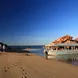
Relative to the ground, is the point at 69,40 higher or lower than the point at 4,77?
higher

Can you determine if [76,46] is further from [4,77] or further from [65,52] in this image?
[4,77]

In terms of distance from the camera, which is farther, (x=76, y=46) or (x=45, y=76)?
(x=76, y=46)

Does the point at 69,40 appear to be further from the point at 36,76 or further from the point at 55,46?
the point at 36,76

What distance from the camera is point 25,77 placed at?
11.6 meters

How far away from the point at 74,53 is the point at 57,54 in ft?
19.4

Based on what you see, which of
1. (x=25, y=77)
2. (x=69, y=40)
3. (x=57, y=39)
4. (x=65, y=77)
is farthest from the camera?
(x=57, y=39)

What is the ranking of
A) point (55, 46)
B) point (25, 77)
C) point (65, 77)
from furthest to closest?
point (55, 46)
point (65, 77)
point (25, 77)

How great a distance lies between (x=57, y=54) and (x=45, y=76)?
131 feet

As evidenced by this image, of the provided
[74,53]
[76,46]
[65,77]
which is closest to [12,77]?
[65,77]


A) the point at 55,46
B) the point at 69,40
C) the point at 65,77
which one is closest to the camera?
the point at 65,77

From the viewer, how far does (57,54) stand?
170ft

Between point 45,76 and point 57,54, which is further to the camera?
point 57,54

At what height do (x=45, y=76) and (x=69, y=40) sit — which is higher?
(x=69, y=40)

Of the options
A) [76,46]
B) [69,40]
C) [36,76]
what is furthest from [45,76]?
[69,40]
